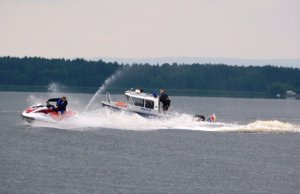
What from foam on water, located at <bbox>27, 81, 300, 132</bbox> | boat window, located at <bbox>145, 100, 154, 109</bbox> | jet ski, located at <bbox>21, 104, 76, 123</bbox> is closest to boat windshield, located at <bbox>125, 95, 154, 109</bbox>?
boat window, located at <bbox>145, 100, 154, 109</bbox>

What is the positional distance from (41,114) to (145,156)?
1345cm

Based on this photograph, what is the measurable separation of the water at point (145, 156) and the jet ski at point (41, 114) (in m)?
0.74

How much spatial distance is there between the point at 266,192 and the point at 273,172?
5.75 m

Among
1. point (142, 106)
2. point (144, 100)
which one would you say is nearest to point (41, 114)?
point (142, 106)

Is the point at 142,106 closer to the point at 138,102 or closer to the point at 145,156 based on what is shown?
the point at 138,102

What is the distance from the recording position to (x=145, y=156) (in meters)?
46.9

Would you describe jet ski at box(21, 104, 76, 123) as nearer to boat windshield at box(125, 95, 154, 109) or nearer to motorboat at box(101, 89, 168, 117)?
motorboat at box(101, 89, 168, 117)

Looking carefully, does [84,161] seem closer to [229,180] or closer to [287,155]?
[229,180]

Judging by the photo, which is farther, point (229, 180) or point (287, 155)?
point (287, 155)

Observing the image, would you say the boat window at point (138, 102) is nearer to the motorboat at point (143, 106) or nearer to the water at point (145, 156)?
the motorboat at point (143, 106)

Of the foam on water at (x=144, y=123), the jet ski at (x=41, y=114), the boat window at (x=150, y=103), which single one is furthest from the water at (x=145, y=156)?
the boat window at (x=150, y=103)

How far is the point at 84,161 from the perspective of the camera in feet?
144

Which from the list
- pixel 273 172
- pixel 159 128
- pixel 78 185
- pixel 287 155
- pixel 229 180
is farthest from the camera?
pixel 159 128

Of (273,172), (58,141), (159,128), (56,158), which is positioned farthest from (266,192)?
(159,128)
